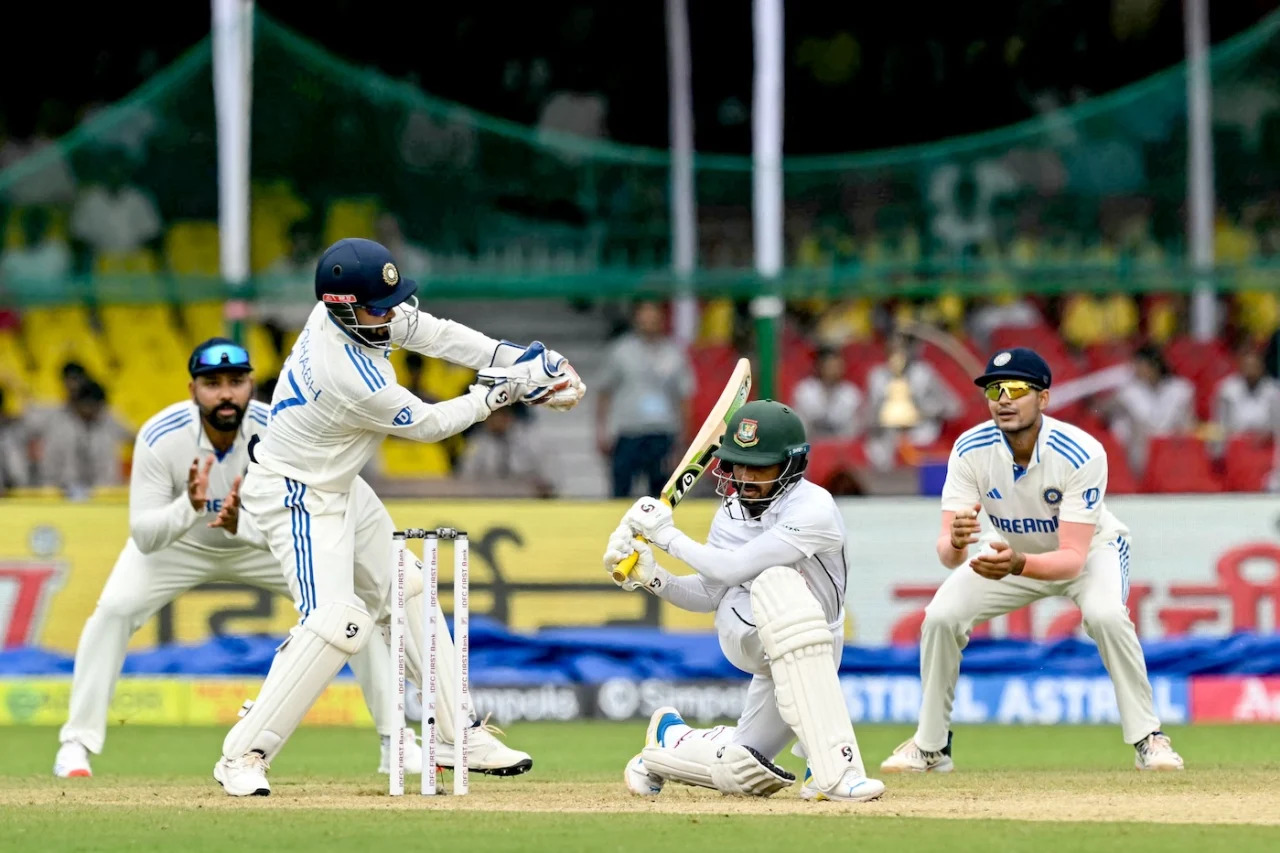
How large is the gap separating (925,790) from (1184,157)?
22.2 feet

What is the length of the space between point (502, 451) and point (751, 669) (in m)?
7.13

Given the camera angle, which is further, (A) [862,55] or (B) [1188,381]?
(A) [862,55]

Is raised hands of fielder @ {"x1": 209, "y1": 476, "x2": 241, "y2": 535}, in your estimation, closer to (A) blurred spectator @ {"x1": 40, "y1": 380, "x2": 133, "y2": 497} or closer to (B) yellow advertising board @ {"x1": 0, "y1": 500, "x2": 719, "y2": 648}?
(B) yellow advertising board @ {"x1": 0, "y1": 500, "x2": 719, "y2": 648}

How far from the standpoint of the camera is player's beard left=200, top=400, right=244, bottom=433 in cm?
868

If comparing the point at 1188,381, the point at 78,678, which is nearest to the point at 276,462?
the point at 78,678

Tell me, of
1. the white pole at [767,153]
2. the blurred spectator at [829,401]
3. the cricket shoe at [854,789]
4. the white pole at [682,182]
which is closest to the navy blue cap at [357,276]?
the cricket shoe at [854,789]

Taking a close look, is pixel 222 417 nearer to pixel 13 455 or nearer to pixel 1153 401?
pixel 13 455

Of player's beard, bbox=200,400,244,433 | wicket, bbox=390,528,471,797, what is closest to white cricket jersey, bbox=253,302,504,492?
wicket, bbox=390,528,471,797

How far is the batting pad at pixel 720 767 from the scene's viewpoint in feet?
23.4

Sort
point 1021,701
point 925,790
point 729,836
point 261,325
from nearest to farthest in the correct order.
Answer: point 729,836 < point 925,790 < point 1021,701 < point 261,325

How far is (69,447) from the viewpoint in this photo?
14070mm

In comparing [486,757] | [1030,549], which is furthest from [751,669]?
[1030,549]

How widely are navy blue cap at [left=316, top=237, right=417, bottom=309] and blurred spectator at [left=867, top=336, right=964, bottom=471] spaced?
6.89m

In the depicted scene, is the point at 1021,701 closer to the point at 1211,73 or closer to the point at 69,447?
the point at 1211,73
